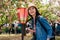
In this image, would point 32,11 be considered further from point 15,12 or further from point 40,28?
point 15,12

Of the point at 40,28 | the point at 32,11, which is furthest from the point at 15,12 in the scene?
the point at 40,28

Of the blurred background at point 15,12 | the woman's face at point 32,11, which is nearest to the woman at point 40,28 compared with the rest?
the woman's face at point 32,11

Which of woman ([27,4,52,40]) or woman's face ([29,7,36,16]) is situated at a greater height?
woman's face ([29,7,36,16])

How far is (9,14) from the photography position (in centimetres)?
619

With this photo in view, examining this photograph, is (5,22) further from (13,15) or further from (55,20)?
(55,20)

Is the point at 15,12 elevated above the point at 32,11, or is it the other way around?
the point at 32,11

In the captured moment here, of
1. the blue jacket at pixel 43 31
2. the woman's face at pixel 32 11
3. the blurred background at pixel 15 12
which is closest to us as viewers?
the blue jacket at pixel 43 31

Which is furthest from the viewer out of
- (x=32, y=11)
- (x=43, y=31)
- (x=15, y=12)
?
(x=15, y=12)

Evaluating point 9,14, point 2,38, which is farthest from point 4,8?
point 2,38

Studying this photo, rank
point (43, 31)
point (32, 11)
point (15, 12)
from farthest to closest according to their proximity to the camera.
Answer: point (15, 12) < point (32, 11) < point (43, 31)

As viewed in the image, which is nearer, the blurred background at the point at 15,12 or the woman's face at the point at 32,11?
the woman's face at the point at 32,11

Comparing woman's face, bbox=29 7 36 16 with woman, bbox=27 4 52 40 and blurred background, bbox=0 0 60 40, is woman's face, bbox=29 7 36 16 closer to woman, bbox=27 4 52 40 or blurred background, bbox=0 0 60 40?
woman, bbox=27 4 52 40

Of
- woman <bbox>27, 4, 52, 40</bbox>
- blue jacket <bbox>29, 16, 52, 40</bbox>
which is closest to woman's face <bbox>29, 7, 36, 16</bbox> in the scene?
woman <bbox>27, 4, 52, 40</bbox>

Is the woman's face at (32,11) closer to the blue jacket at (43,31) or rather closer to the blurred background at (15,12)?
the blue jacket at (43,31)
